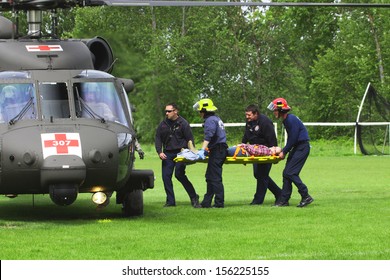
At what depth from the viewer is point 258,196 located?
22.1m

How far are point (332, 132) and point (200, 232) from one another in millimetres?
54308

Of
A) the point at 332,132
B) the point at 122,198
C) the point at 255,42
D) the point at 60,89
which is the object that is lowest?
the point at 332,132

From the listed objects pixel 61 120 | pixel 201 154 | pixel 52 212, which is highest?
pixel 61 120

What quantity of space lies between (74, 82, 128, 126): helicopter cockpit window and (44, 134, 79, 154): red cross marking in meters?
0.87

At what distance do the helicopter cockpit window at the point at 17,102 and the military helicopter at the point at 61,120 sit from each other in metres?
0.01

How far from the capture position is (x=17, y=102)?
59.2 feet

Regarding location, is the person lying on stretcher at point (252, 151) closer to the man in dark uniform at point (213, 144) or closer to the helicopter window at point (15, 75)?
the man in dark uniform at point (213, 144)

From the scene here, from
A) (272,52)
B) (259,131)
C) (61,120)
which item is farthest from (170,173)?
(272,52)

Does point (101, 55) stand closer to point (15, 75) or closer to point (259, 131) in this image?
point (15, 75)

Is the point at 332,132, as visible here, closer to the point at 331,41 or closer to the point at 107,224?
the point at 331,41

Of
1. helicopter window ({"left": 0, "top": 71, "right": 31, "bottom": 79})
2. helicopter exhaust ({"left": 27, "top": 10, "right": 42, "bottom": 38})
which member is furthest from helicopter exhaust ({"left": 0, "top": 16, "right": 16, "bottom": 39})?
helicopter window ({"left": 0, "top": 71, "right": 31, "bottom": 79})

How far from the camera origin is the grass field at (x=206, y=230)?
13.9 m

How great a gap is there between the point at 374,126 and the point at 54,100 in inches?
1195

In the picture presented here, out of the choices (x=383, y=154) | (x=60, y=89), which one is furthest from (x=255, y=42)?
A: (x=60, y=89)
